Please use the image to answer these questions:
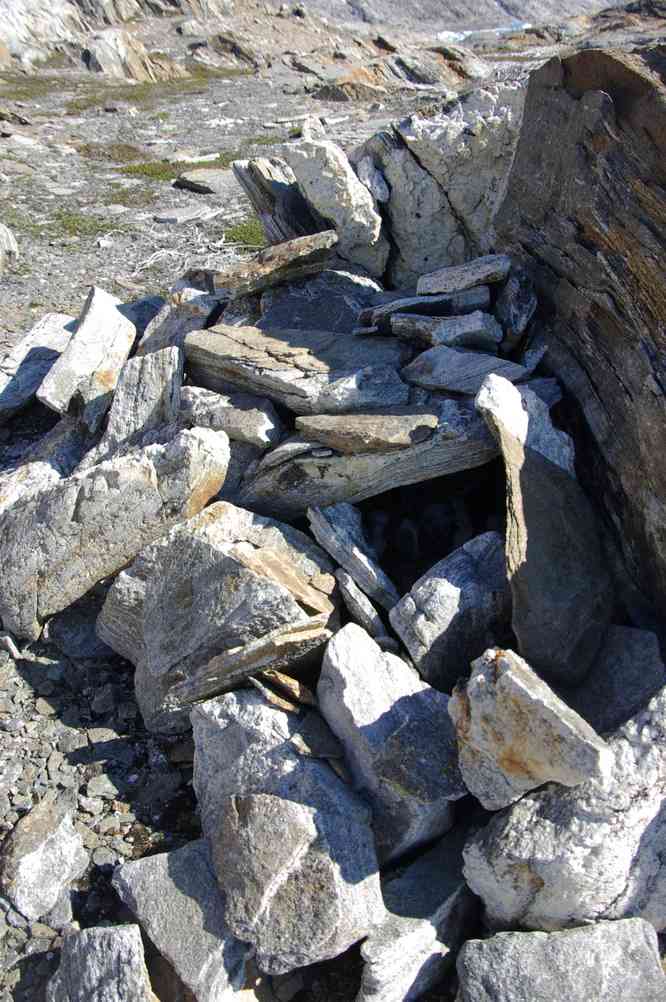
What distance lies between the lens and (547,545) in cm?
502

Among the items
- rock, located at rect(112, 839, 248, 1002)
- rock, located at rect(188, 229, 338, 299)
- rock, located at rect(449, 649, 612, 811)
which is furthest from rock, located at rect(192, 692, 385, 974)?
rock, located at rect(188, 229, 338, 299)

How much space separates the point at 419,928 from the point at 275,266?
5.58m

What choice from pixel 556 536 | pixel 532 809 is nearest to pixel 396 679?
pixel 532 809

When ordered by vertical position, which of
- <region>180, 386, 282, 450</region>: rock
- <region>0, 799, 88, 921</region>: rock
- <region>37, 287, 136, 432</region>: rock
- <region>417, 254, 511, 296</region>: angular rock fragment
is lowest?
<region>0, 799, 88, 921</region>: rock

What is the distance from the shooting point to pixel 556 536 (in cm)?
510

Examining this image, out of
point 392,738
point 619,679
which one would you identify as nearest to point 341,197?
point 619,679

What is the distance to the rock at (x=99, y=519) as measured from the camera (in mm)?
5719

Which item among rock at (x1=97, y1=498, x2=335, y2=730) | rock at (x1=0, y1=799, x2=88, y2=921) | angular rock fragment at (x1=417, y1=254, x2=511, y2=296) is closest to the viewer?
rock at (x1=0, y1=799, x2=88, y2=921)

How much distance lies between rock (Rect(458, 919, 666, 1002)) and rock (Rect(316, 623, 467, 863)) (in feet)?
2.23

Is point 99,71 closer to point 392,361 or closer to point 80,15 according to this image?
point 80,15

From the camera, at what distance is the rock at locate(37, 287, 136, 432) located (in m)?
7.38

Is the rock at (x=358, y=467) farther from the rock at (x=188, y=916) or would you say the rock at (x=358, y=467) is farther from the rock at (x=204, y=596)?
the rock at (x=188, y=916)

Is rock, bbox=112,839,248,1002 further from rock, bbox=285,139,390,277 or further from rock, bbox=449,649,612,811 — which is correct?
rock, bbox=285,139,390,277

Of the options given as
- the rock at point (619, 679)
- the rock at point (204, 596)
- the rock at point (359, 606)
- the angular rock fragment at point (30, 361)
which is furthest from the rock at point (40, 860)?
the angular rock fragment at point (30, 361)
